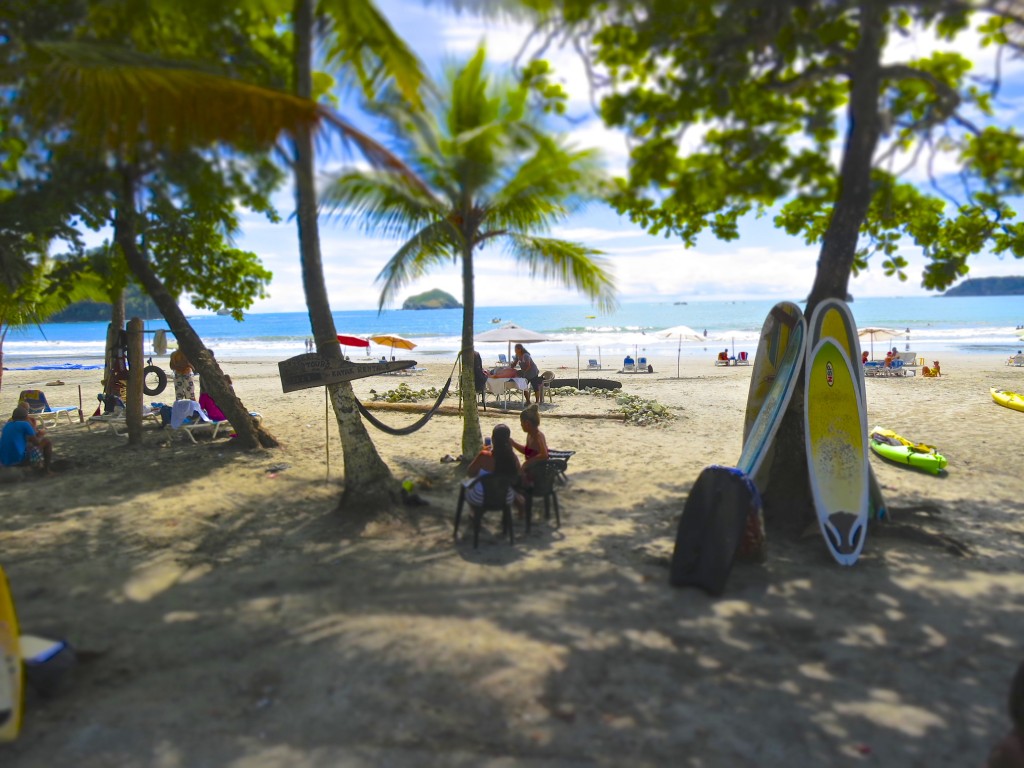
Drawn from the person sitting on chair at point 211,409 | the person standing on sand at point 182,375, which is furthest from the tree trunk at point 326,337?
the person standing on sand at point 182,375

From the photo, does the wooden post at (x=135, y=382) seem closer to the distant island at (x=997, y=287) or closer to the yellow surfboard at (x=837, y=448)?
the yellow surfboard at (x=837, y=448)

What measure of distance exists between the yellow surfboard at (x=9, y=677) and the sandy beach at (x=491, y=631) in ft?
0.35

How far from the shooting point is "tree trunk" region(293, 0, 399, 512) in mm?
6727

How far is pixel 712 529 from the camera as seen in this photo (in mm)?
5316

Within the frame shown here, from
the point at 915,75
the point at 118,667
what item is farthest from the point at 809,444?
the point at 118,667

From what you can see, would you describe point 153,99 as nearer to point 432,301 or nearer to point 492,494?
point 492,494

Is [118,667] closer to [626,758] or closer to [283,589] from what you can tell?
[283,589]

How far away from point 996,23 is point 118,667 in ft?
27.8

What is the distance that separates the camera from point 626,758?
328 centimetres

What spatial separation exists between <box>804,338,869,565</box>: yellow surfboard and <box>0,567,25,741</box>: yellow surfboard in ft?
18.9

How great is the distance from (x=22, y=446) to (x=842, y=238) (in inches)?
398

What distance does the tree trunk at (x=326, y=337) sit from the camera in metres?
6.73

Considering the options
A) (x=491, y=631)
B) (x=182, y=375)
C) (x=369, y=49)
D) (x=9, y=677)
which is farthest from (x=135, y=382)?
(x=491, y=631)

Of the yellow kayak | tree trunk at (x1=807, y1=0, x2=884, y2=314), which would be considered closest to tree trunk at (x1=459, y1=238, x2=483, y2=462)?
tree trunk at (x1=807, y1=0, x2=884, y2=314)
